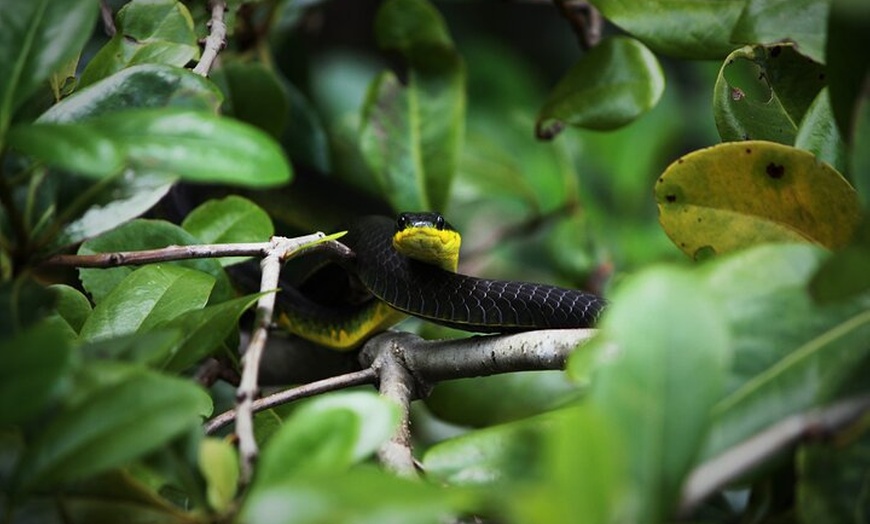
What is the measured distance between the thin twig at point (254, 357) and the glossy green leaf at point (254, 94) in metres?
0.73

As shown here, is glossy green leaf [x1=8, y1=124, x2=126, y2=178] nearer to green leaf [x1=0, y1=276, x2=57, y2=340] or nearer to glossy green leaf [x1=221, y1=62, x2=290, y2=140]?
green leaf [x1=0, y1=276, x2=57, y2=340]

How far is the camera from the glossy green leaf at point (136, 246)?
1.17m

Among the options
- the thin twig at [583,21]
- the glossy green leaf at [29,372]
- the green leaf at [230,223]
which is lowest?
the thin twig at [583,21]

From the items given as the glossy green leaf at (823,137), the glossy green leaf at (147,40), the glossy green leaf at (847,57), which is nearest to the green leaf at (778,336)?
the glossy green leaf at (847,57)

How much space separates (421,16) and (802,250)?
1.18 meters

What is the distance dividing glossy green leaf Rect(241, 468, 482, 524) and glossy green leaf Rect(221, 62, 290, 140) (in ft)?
4.09

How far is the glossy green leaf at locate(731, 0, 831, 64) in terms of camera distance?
951 mm

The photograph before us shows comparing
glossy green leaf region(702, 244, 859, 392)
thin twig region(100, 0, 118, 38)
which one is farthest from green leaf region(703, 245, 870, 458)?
thin twig region(100, 0, 118, 38)

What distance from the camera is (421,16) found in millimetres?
1781

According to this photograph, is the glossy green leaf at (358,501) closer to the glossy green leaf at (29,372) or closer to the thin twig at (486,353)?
the glossy green leaf at (29,372)

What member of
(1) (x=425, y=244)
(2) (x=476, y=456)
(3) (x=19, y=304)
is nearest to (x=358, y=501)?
(2) (x=476, y=456)

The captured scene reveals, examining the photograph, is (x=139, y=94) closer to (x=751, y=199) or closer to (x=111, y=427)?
(x=111, y=427)

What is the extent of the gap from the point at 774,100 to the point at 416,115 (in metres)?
0.83

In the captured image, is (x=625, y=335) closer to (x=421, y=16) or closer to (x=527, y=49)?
(x=421, y=16)
